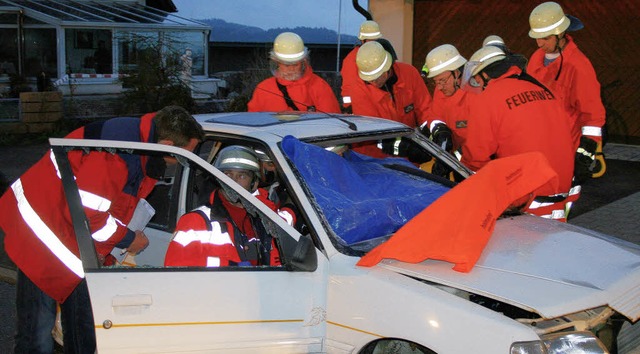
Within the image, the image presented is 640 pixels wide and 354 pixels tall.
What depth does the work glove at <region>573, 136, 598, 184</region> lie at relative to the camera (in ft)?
17.3

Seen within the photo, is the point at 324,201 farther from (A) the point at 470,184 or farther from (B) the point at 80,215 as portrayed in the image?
(B) the point at 80,215

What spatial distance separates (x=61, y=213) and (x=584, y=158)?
3.61 meters

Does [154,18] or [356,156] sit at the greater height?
[154,18]

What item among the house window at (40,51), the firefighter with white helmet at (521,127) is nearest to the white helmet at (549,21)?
the firefighter with white helmet at (521,127)

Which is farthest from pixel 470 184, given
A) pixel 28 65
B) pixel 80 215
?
pixel 28 65

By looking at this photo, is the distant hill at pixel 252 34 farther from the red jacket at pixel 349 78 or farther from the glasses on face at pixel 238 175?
the glasses on face at pixel 238 175

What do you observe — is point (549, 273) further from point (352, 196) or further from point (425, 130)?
point (425, 130)

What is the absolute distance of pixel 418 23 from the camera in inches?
522

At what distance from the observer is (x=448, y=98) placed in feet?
19.7

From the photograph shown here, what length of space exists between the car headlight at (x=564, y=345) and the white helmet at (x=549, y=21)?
341 centimetres

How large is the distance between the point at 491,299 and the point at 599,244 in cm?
87

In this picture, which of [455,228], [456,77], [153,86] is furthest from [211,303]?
[153,86]

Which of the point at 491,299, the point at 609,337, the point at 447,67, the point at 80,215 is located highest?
the point at 447,67

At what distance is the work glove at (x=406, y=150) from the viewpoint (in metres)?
4.65
